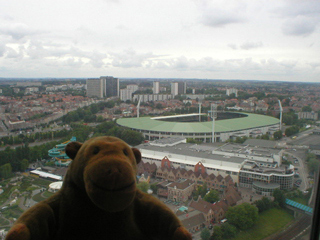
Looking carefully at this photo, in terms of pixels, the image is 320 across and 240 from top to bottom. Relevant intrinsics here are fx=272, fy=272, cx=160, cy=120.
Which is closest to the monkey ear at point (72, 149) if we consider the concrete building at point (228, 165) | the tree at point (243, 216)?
the tree at point (243, 216)

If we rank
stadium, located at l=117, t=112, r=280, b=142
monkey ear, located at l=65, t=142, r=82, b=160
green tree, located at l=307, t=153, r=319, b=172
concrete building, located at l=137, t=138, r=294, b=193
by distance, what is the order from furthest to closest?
stadium, located at l=117, t=112, r=280, b=142, concrete building, located at l=137, t=138, r=294, b=193, green tree, located at l=307, t=153, r=319, b=172, monkey ear, located at l=65, t=142, r=82, b=160

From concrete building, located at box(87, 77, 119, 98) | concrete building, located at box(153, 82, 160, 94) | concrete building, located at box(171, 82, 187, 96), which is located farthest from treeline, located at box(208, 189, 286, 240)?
concrete building, located at box(153, 82, 160, 94)

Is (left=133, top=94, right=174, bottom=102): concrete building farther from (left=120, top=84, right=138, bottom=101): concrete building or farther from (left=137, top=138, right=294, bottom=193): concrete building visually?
(left=137, top=138, right=294, bottom=193): concrete building

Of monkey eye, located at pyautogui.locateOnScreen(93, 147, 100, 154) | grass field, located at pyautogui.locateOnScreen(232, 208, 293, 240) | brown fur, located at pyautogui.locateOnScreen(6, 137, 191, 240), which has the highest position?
monkey eye, located at pyautogui.locateOnScreen(93, 147, 100, 154)

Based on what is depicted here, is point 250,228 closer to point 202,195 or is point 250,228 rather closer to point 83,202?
point 202,195

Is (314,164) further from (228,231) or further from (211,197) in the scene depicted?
(211,197)

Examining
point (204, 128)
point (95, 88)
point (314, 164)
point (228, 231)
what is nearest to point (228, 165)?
point (228, 231)

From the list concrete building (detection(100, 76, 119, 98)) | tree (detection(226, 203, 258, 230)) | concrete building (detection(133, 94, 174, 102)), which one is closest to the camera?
tree (detection(226, 203, 258, 230))
